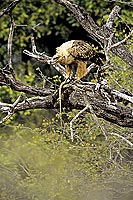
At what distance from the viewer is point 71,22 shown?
3729mm

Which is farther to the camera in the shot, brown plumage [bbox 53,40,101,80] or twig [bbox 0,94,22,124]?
twig [bbox 0,94,22,124]

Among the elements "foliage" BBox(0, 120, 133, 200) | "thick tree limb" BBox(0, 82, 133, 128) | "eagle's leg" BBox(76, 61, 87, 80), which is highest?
"eagle's leg" BBox(76, 61, 87, 80)

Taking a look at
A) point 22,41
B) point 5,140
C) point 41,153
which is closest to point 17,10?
point 22,41

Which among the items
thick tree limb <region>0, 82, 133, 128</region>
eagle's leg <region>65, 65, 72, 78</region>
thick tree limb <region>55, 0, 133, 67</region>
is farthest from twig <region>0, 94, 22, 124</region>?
thick tree limb <region>55, 0, 133, 67</region>

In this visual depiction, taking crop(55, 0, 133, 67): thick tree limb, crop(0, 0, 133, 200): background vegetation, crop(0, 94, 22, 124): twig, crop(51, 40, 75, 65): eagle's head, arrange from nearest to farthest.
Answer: crop(51, 40, 75, 65): eagle's head, crop(0, 94, 22, 124): twig, crop(55, 0, 133, 67): thick tree limb, crop(0, 0, 133, 200): background vegetation

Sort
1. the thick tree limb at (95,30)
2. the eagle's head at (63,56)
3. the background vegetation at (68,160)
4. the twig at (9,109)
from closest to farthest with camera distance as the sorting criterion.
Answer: the eagle's head at (63,56)
the twig at (9,109)
the thick tree limb at (95,30)
the background vegetation at (68,160)

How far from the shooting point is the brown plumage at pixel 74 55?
1466 millimetres

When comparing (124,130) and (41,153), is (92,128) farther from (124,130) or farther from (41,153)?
(41,153)

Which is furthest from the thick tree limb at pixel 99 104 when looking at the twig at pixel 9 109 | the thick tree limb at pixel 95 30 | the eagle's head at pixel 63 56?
the thick tree limb at pixel 95 30

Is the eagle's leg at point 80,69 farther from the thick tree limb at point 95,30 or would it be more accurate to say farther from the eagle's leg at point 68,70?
the thick tree limb at point 95,30

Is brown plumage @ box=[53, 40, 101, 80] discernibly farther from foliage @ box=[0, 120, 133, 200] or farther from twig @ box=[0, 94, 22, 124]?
foliage @ box=[0, 120, 133, 200]

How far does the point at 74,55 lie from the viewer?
1.48 meters

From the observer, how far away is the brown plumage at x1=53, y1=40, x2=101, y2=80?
4.81ft

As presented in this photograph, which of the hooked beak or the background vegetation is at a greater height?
the hooked beak
